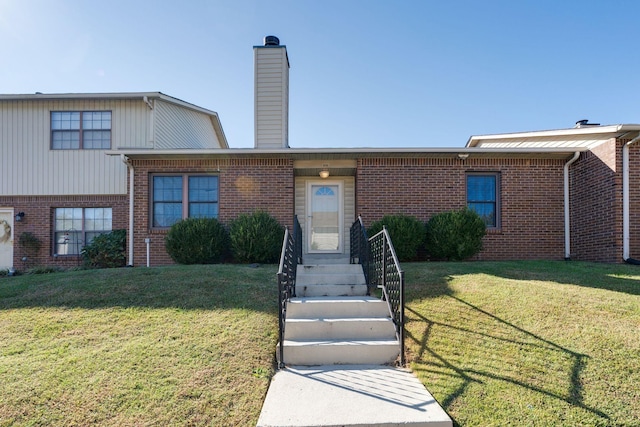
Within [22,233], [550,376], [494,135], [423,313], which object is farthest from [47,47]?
[494,135]

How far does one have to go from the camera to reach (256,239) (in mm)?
9203

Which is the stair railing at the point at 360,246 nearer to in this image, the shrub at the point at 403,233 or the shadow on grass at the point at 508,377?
the shrub at the point at 403,233

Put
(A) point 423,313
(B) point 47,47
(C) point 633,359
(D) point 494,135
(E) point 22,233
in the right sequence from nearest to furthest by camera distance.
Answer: (C) point 633,359
(A) point 423,313
(B) point 47,47
(E) point 22,233
(D) point 494,135

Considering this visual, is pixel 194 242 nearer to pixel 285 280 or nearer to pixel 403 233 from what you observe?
pixel 285 280

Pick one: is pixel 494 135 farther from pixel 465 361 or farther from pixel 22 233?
pixel 22 233

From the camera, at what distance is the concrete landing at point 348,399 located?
3445mm

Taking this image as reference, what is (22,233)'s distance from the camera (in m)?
11.6

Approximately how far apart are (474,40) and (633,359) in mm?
10434

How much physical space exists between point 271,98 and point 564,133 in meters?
7.52

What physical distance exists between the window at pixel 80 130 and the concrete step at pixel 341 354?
32.4ft

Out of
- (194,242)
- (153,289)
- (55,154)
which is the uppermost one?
(55,154)

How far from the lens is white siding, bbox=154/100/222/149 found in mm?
12461

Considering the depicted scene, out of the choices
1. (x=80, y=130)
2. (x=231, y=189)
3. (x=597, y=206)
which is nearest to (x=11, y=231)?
(x=80, y=130)

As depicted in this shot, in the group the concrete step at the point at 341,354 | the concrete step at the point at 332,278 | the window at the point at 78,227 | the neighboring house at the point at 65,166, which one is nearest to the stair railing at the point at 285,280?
the concrete step at the point at 341,354
